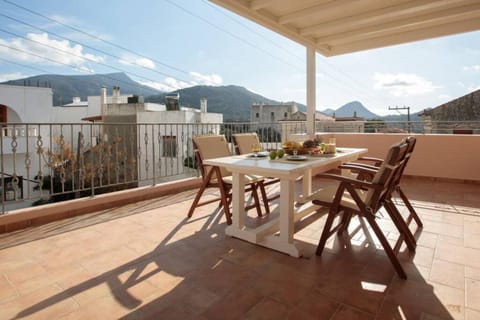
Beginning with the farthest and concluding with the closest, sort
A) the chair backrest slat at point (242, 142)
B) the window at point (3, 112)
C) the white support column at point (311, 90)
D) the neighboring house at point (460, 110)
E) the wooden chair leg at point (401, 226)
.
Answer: the window at point (3, 112) < the neighboring house at point (460, 110) < the white support column at point (311, 90) < the chair backrest slat at point (242, 142) < the wooden chair leg at point (401, 226)

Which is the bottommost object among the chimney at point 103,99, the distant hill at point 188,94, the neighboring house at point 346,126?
the neighboring house at point 346,126

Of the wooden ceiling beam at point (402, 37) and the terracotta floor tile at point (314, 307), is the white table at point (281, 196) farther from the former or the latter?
the wooden ceiling beam at point (402, 37)

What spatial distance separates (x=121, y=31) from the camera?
2672 centimetres

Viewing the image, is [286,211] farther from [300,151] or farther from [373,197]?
[300,151]

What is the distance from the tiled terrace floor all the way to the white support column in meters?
2.75

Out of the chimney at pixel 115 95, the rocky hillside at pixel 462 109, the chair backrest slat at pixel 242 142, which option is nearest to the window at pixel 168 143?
the chair backrest slat at pixel 242 142

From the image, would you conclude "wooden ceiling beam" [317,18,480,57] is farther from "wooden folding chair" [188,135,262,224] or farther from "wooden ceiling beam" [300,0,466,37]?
"wooden folding chair" [188,135,262,224]

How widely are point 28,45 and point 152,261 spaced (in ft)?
81.5

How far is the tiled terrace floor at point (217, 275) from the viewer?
1.59m

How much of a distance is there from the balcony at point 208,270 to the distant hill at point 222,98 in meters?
15.9

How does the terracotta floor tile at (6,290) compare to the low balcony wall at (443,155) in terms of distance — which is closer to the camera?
the terracotta floor tile at (6,290)

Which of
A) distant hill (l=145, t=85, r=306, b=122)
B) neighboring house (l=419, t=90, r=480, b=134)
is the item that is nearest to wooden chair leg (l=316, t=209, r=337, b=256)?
neighboring house (l=419, t=90, r=480, b=134)

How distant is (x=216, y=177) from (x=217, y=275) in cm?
138

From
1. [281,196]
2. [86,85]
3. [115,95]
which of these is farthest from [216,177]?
[86,85]
